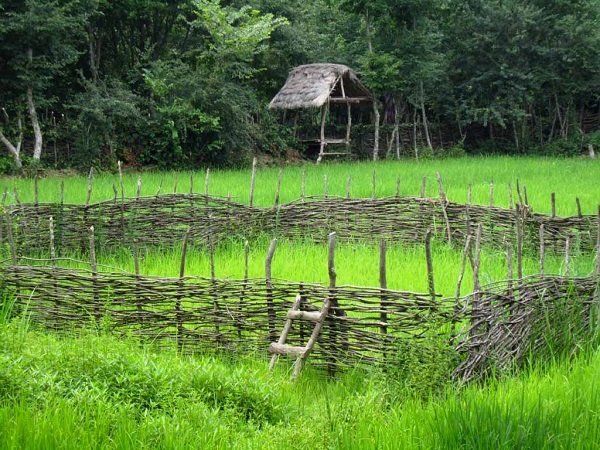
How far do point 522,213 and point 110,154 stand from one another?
45.3ft

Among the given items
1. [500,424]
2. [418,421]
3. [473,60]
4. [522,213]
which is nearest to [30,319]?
[418,421]

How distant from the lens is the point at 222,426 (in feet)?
12.4

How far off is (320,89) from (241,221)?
44.4ft

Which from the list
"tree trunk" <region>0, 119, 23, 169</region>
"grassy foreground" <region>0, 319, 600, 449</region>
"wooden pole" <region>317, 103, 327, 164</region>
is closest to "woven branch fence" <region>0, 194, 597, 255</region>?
"grassy foreground" <region>0, 319, 600, 449</region>

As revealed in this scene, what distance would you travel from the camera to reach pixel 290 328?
5.24 metres

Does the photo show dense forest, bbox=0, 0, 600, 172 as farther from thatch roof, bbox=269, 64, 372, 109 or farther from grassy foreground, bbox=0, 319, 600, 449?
grassy foreground, bbox=0, 319, 600, 449

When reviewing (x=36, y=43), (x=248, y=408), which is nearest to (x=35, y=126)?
(x=36, y=43)

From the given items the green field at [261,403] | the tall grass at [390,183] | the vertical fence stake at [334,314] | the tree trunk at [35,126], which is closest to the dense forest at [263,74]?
the tree trunk at [35,126]

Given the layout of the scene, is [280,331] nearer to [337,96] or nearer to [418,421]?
[418,421]

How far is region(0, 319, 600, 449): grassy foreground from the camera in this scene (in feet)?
11.4

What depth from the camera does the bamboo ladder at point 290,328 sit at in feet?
16.3

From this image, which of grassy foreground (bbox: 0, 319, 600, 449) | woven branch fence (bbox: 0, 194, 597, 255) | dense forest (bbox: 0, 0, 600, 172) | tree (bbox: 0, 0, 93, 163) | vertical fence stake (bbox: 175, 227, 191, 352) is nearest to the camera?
grassy foreground (bbox: 0, 319, 600, 449)

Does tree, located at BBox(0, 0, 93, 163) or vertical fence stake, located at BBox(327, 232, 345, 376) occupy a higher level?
tree, located at BBox(0, 0, 93, 163)

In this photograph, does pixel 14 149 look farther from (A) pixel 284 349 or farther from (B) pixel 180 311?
(A) pixel 284 349
